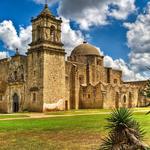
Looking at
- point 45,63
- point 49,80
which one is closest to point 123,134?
point 45,63

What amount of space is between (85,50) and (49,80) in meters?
16.4

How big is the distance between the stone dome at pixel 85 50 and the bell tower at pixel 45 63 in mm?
12727

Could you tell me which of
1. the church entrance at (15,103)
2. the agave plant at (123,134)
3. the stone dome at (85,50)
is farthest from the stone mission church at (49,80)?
the agave plant at (123,134)

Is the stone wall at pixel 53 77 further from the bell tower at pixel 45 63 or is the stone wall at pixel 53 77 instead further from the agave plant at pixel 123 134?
the agave plant at pixel 123 134

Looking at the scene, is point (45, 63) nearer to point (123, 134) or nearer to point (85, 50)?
point (85, 50)

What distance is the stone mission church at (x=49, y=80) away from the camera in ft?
144

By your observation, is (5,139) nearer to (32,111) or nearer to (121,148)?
(121,148)

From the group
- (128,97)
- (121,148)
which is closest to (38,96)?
(128,97)

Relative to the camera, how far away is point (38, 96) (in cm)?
4369

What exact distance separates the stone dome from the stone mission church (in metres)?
3.02

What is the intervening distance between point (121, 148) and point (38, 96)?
3698 centimetres

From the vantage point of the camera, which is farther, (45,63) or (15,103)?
(15,103)

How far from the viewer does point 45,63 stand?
43.7 metres

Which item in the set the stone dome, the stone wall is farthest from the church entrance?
the stone dome
